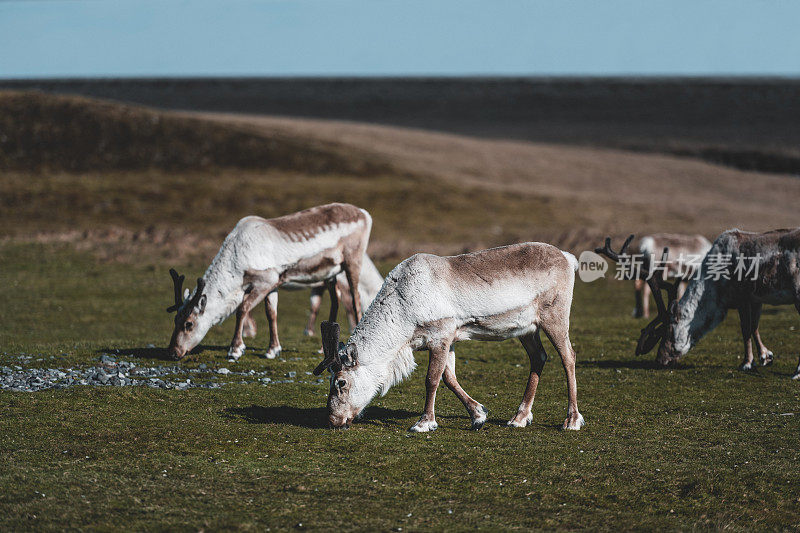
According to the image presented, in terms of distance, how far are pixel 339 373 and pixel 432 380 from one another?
1.41 meters

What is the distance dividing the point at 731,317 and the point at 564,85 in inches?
6693

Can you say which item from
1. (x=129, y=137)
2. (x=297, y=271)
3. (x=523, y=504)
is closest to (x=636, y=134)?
(x=129, y=137)

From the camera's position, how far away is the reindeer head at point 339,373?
38.7 feet

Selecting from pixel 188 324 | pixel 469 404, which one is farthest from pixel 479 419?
pixel 188 324

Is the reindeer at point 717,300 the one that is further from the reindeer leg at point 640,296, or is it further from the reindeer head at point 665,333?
the reindeer leg at point 640,296

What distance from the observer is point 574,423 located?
12375mm

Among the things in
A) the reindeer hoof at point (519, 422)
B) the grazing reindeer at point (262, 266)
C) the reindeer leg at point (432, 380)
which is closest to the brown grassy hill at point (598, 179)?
the grazing reindeer at point (262, 266)

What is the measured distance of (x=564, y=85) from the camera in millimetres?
188000

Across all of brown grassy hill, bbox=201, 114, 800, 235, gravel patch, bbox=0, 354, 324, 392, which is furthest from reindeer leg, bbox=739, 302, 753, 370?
brown grassy hill, bbox=201, 114, 800, 235

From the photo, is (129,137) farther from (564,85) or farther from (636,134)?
(564,85)

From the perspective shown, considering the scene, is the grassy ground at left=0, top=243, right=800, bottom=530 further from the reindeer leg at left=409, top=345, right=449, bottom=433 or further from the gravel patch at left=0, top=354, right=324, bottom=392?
the gravel patch at left=0, top=354, right=324, bottom=392

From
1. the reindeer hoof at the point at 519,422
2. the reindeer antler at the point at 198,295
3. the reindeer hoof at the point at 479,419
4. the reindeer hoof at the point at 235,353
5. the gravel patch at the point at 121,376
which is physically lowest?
the reindeer hoof at the point at 235,353

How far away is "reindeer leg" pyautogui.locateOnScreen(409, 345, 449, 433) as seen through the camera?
11.9 metres

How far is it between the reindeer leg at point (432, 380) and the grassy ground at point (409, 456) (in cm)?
30
